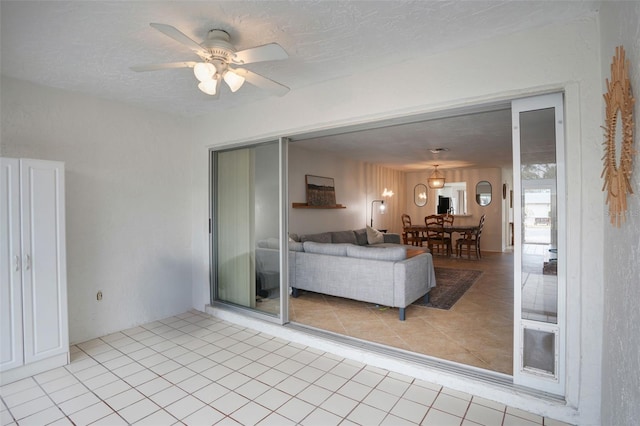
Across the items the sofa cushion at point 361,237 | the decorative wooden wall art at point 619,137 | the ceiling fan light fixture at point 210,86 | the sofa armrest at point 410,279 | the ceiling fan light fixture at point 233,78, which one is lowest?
the sofa armrest at point 410,279

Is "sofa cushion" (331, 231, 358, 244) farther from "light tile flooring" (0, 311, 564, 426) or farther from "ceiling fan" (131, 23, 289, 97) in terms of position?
"ceiling fan" (131, 23, 289, 97)

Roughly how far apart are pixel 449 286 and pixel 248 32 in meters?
4.58

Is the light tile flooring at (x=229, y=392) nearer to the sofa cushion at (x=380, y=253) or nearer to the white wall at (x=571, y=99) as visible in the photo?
the white wall at (x=571, y=99)

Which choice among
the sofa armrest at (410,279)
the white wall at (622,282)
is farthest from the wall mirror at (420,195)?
the white wall at (622,282)

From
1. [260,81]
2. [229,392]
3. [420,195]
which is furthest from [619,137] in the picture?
[420,195]

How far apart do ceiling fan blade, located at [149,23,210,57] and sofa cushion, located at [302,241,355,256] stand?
9.42 ft

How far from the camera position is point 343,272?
4.10m

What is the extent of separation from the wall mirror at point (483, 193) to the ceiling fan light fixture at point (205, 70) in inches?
341

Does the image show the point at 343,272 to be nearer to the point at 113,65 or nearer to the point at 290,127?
the point at 290,127

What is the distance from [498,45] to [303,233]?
169 inches

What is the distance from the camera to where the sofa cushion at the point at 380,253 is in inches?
151

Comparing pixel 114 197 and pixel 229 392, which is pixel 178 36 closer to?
pixel 229 392

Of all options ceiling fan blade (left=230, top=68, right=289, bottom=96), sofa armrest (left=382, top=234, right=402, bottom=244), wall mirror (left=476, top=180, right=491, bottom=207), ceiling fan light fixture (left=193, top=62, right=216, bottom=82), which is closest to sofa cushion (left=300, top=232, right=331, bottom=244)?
sofa armrest (left=382, top=234, right=402, bottom=244)

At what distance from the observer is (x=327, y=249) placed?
4359 mm
